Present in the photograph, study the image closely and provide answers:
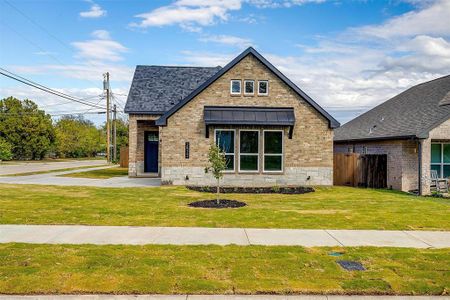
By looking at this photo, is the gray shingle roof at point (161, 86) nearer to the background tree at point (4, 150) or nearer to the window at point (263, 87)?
the window at point (263, 87)

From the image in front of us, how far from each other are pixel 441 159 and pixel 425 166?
1.96 m

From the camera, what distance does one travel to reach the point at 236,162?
21.0 metres

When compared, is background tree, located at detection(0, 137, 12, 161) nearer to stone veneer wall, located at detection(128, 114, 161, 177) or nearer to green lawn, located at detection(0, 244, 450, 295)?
stone veneer wall, located at detection(128, 114, 161, 177)

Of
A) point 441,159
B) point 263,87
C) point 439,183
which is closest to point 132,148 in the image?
point 263,87

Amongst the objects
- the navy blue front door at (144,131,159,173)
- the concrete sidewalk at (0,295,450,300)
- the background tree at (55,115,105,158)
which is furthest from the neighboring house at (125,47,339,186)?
the background tree at (55,115,105,158)

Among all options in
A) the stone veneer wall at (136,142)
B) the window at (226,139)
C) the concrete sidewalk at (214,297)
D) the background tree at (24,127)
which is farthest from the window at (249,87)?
the background tree at (24,127)

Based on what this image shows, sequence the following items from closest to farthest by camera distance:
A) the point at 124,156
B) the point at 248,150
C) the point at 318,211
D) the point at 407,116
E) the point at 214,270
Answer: the point at 214,270 < the point at 318,211 < the point at 248,150 < the point at 407,116 < the point at 124,156

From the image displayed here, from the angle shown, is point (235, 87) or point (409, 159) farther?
point (235, 87)

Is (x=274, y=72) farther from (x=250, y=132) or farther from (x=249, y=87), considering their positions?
(x=250, y=132)

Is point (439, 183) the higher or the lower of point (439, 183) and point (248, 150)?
the lower

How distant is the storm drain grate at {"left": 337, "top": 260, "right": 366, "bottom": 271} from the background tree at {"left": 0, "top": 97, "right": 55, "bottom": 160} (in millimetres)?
58790

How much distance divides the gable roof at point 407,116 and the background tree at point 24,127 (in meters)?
44.9

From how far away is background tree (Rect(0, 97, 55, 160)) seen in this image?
57094 millimetres

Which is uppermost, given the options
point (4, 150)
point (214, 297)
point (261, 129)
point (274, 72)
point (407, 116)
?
point (274, 72)
